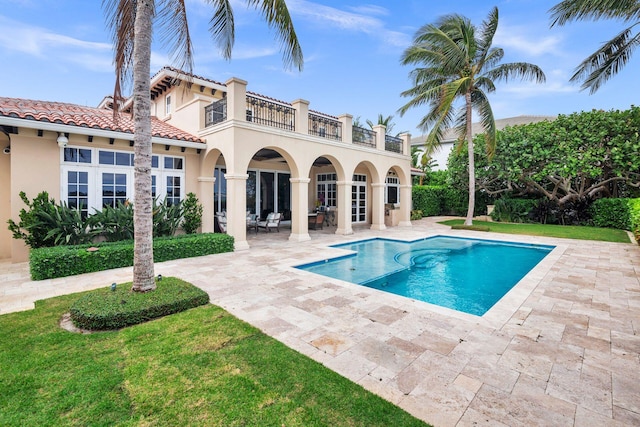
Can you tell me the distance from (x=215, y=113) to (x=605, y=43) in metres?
15.6

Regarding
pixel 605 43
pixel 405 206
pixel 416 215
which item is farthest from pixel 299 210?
pixel 605 43

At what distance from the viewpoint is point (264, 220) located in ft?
57.4

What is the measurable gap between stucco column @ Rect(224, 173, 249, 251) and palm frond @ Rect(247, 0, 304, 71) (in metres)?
5.02

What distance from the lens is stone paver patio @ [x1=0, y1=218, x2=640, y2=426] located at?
9.99ft

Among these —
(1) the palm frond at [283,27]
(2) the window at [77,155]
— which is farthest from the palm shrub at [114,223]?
(1) the palm frond at [283,27]

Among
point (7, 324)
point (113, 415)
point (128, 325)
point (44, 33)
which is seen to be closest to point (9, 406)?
point (113, 415)

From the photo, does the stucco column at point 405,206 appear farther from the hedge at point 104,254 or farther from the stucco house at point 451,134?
the stucco house at point 451,134

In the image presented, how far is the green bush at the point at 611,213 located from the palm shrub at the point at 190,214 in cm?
2201

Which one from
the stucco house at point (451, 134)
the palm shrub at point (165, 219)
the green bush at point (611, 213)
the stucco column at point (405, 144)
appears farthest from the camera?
the stucco house at point (451, 134)

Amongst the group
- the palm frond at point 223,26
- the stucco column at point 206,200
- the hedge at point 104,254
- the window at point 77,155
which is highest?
the palm frond at point 223,26

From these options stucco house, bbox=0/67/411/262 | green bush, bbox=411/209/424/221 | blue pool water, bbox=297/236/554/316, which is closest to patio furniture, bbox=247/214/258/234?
stucco house, bbox=0/67/411/262

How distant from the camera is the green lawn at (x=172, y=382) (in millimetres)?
2791

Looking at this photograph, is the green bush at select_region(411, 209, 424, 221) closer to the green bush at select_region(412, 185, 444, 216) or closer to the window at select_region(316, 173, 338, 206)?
the green bush at select_region(412, 185, 444, 216)

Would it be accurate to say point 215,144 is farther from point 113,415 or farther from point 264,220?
point 113,415
